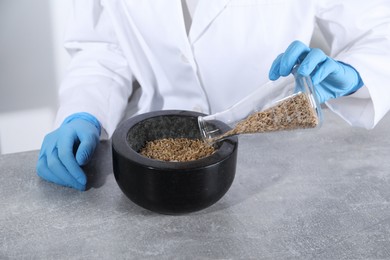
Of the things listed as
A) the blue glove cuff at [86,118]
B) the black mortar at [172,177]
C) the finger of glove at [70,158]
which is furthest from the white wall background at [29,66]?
the black mortar at [172,177]

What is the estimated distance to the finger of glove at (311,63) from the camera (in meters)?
0.78

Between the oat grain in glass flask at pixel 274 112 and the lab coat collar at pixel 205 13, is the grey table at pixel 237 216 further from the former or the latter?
the lab coat collar at pixel 205 13

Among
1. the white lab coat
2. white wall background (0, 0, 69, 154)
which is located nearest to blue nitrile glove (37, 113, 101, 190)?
the white lab coat

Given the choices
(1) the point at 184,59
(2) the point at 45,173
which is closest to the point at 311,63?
(1) the point at 184,59

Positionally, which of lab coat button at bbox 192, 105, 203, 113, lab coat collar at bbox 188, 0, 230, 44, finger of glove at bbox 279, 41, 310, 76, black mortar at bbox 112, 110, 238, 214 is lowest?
lab coat button at bbox 192, 105, 203, 113

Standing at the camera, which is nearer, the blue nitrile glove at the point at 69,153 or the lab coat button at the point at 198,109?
the blue nitrile glove at the point at 69,153

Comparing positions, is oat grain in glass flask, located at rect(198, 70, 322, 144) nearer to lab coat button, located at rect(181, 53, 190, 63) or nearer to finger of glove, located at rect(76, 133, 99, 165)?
finger of glove, located at rect(76, 133, 99, 165)

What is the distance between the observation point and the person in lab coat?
3.31ft

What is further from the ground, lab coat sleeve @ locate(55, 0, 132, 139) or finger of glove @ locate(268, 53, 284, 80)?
finger of glove @ locate(268, 53, 284, 80)

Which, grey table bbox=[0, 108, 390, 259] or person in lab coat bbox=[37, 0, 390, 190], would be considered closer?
grey table bbox=[0, 108, 390, 259]

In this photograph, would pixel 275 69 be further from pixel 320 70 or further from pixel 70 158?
pixel 70 158

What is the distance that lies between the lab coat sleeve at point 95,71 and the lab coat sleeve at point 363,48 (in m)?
0.49

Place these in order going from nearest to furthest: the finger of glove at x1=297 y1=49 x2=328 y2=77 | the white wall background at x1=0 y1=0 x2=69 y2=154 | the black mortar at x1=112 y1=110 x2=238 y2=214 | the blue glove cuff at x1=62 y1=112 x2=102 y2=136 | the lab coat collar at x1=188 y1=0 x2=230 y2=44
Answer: the black mortar at x1=112 y1=110 x2=238 y2=214, the finger of glove at x1=297 y1=49 x2=328 y2=77, the blue glove cuff at x1=62 y1=112 x2=102 y2=136, the lab coat collar at x1=188 y1=0 x2=230 y2=44, the white wall background at x1=0 y1=0 x2=69 y2=154

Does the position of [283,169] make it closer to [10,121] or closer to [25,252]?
[25,252]
